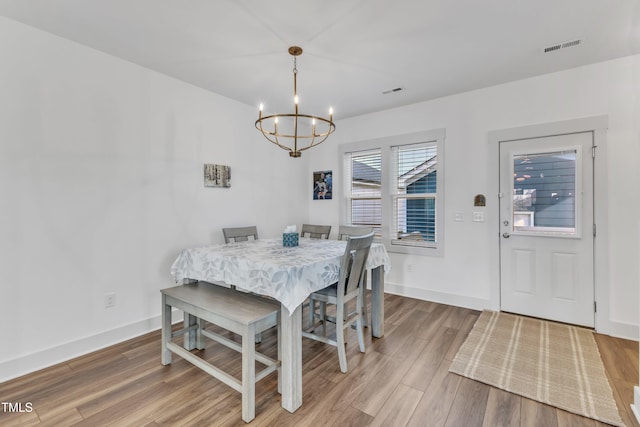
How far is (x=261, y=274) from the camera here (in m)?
2.04

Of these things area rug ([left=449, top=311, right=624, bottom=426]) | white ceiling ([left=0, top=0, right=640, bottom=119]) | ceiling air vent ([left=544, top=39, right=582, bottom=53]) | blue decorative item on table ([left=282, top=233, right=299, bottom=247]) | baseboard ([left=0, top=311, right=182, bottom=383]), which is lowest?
area rug ([left=449, top=311, right=624, bottom=426])

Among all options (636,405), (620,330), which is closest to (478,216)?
(620,330)

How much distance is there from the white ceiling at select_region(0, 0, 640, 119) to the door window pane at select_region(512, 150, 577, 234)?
95 cm

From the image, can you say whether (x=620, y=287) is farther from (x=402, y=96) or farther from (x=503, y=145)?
(x=402, y=96)

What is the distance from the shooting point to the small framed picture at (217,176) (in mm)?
3494

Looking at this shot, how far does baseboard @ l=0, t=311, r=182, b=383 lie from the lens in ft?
7.16

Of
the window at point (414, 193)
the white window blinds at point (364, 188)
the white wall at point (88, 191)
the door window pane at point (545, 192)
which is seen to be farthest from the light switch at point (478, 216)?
the white wall at point (88, 191)

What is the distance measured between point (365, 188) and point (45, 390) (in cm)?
406

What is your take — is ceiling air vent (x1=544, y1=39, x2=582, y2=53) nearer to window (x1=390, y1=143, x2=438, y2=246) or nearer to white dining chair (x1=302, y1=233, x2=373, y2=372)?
window (x1=390, y1=143, x2=438, y2=246)

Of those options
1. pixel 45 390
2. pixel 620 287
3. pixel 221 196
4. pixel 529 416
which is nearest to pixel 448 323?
pixel 529 416

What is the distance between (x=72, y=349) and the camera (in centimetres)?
246

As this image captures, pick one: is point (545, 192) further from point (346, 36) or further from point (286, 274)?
point (286, 274)

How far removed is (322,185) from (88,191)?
125 inches

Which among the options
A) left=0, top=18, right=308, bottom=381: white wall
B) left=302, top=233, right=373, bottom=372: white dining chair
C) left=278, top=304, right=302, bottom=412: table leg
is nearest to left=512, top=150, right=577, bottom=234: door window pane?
left=302, top=233, right=373, bottom=372: white dining chair
